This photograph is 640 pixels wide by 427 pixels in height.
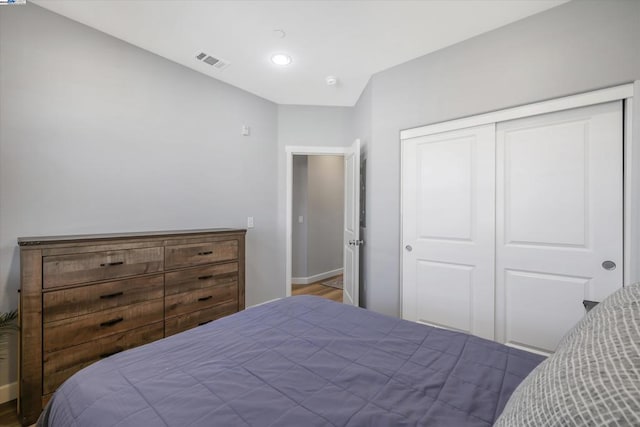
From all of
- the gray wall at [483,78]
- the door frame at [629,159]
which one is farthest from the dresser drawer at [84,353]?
the door frame at [629,159]

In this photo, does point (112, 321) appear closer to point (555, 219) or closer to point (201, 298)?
point (201, 298)

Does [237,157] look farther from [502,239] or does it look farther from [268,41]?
[502,239]

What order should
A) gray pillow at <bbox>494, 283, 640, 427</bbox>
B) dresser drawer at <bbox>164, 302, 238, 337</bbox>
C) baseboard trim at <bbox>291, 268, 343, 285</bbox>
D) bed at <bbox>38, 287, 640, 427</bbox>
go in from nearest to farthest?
1. gray pillow at <bbox>494, 283, 640, 427</bbox>
2. bed at <bbox>38, 287, 640, 427</bbox>
3. dresser drawer at <bbox>164, 302, 238, 337</bbox>
4. baseboard trim at <bbox>291, 268, 343, 285</bbox>

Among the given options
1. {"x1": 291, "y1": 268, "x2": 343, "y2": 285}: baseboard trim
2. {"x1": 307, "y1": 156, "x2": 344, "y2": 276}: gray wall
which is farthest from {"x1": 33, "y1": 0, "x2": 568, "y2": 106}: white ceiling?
{"x1": 291, "y1": 268, "x2": 343, "y2": 285}: baseboard trim

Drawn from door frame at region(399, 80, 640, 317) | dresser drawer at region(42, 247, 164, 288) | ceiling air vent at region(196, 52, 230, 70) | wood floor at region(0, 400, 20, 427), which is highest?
ceiling air vent at region(196, 52, 230, 70)

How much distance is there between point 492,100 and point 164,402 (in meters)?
2.60

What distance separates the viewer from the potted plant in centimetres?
173

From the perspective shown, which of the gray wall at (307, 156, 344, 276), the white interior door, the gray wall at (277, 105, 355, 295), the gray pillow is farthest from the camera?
the gray wall at (307, 156, 344, 276)

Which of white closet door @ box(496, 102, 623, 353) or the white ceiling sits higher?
the white ceiling

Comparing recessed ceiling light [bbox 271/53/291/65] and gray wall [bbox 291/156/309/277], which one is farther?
gray wall [bbox 291/156/309/277]

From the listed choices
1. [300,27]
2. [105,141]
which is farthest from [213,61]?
[105,141]

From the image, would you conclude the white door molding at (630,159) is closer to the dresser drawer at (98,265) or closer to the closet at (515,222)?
the closet at (515,222)

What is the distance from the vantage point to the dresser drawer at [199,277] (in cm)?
212

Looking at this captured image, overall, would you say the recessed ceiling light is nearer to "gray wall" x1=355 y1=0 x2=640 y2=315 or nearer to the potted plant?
"gray wall" x1=355 y1=0 x2=640 y2=315
